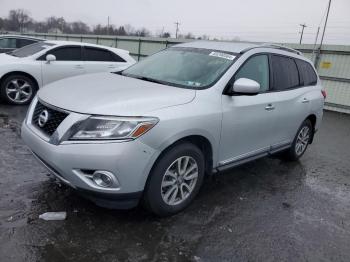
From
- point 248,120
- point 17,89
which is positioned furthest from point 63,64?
point 248,120

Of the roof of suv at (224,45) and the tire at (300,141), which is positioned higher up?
the roof of suv at (224,45)

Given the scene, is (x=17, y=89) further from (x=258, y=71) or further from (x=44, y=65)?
(x=258, y=71)

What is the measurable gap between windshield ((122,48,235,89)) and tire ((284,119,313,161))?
218 centimetres

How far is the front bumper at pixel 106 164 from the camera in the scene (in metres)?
2.92

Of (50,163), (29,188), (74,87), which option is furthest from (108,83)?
(29,188)

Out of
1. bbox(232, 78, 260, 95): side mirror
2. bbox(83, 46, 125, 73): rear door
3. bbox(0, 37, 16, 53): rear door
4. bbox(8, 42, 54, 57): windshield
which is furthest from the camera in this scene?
bbox(0, 37, 16, 53): rear door

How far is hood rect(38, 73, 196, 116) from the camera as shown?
3.07 m

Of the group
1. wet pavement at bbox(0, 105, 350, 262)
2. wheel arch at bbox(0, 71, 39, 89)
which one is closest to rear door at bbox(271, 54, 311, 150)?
wet pavement at bbox(0, 105, 350, 262)

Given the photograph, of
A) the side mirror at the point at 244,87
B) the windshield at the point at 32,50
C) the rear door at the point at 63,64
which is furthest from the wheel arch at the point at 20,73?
the side mirror at the point at 244,87

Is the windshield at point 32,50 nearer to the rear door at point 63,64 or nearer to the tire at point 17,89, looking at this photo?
the rear door at point 63,64

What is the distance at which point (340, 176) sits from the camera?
18.1 feet

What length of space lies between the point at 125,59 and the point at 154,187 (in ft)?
21.8

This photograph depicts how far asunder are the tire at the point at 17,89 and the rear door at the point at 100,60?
145 centimetres

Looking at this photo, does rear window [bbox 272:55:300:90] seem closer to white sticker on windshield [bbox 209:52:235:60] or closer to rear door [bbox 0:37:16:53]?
white sticker on windshield [bbox 209:52:235:60]
